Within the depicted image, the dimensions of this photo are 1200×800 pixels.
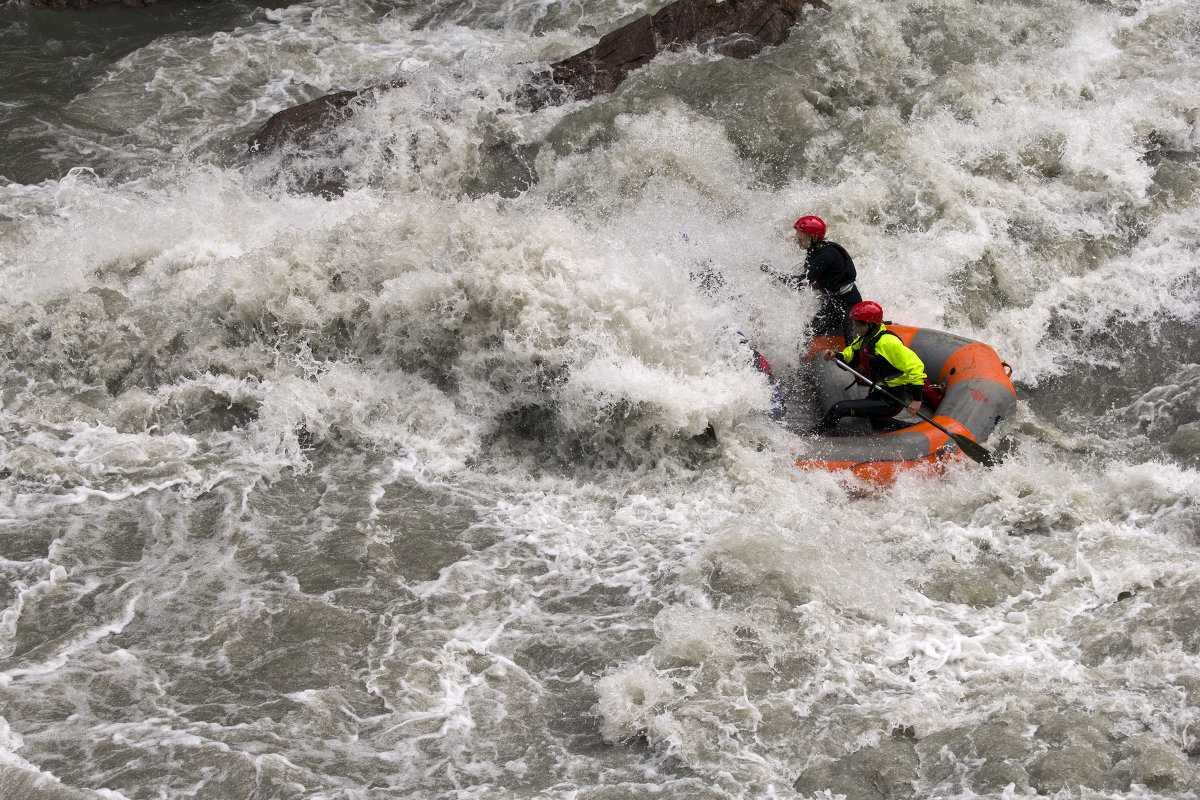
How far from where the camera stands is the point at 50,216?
852 centimetres

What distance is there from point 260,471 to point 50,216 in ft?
15.3

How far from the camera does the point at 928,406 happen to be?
662 cm

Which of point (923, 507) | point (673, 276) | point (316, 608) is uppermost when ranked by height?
point (673, 276)

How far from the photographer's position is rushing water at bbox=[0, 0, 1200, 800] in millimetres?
3854

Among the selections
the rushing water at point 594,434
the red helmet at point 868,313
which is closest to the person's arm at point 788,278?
the rushing water at point 594,434

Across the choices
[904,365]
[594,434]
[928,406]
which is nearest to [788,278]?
[904,365]

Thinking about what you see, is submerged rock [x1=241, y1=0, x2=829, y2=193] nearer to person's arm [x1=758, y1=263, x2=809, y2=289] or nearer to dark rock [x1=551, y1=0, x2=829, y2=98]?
dark rock [x1=551, y1=0, x2=829, y2=98]

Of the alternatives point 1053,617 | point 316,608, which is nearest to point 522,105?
point 316,608

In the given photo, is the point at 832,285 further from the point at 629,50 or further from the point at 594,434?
the point at 629,50

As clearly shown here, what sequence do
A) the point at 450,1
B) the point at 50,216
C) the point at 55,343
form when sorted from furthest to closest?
1. the point at 450,1
2. the point at 50,216
3. the point at 55,343

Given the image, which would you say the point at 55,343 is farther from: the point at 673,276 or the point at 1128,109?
the point at 1128,109

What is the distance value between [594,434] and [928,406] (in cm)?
246

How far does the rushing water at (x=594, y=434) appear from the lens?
3.85 metres

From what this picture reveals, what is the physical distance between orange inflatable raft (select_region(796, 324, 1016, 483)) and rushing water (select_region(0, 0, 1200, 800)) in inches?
6.7
